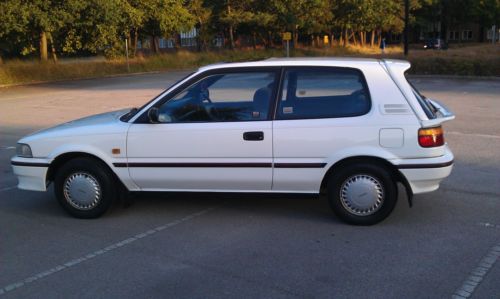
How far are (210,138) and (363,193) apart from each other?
1586mm

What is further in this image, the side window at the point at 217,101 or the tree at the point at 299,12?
the tree at the point at 299,12

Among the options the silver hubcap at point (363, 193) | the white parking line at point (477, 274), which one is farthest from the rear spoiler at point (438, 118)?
the white parking line at point (477, 274)

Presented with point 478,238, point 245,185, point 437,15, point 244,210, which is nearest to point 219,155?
point 245,185

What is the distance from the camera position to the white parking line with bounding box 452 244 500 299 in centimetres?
397

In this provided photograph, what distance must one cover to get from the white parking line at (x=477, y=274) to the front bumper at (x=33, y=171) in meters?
4.16

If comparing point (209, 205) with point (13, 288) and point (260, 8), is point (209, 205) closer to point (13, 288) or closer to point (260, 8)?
point (13, 288)

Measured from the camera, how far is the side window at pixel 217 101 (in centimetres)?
552

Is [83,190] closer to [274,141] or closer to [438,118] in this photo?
[274,141]

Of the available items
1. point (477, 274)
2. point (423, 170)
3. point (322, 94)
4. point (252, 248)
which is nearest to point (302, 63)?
point (322, 94)

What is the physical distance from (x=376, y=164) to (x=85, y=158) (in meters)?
2.98

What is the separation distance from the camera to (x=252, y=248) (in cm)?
493

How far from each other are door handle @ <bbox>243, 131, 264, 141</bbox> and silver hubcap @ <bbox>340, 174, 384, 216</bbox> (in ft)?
3.06

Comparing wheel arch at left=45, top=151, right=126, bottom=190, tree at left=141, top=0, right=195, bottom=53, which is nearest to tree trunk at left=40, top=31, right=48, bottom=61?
tree at left=141, top=0, right=195, bottom=53

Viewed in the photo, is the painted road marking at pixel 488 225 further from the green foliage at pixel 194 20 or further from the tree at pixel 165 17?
the tree at pixel 165 17
